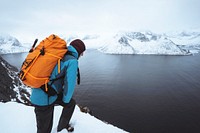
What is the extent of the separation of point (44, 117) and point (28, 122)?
9.04ft

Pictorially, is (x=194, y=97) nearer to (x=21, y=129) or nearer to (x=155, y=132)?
(x=155, y=132)

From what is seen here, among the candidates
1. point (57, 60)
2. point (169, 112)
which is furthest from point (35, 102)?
point (169, 112)

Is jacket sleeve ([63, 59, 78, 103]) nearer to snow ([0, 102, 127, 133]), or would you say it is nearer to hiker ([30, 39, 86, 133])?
hiker ([30, 39, 86, 133])

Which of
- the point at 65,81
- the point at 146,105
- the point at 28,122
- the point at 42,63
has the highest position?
the point at 42,63

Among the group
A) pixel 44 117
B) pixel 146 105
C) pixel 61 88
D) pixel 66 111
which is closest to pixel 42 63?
pixel 61 88

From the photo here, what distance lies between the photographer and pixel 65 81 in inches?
101

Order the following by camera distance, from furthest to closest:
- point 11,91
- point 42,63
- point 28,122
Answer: point 11,91
point 28,122
point 42,63

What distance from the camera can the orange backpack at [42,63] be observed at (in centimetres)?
235

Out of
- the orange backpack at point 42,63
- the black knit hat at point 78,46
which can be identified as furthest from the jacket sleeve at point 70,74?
the black knit hat at point 78,46

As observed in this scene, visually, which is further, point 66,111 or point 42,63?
point 66,111

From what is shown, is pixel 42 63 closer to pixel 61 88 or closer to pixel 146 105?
pixel 61 88

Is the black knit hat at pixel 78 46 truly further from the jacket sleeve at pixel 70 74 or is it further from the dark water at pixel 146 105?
the dark water at pixel 146 105

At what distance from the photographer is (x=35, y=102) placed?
276 centimetres

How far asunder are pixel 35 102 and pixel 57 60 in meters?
1.09
